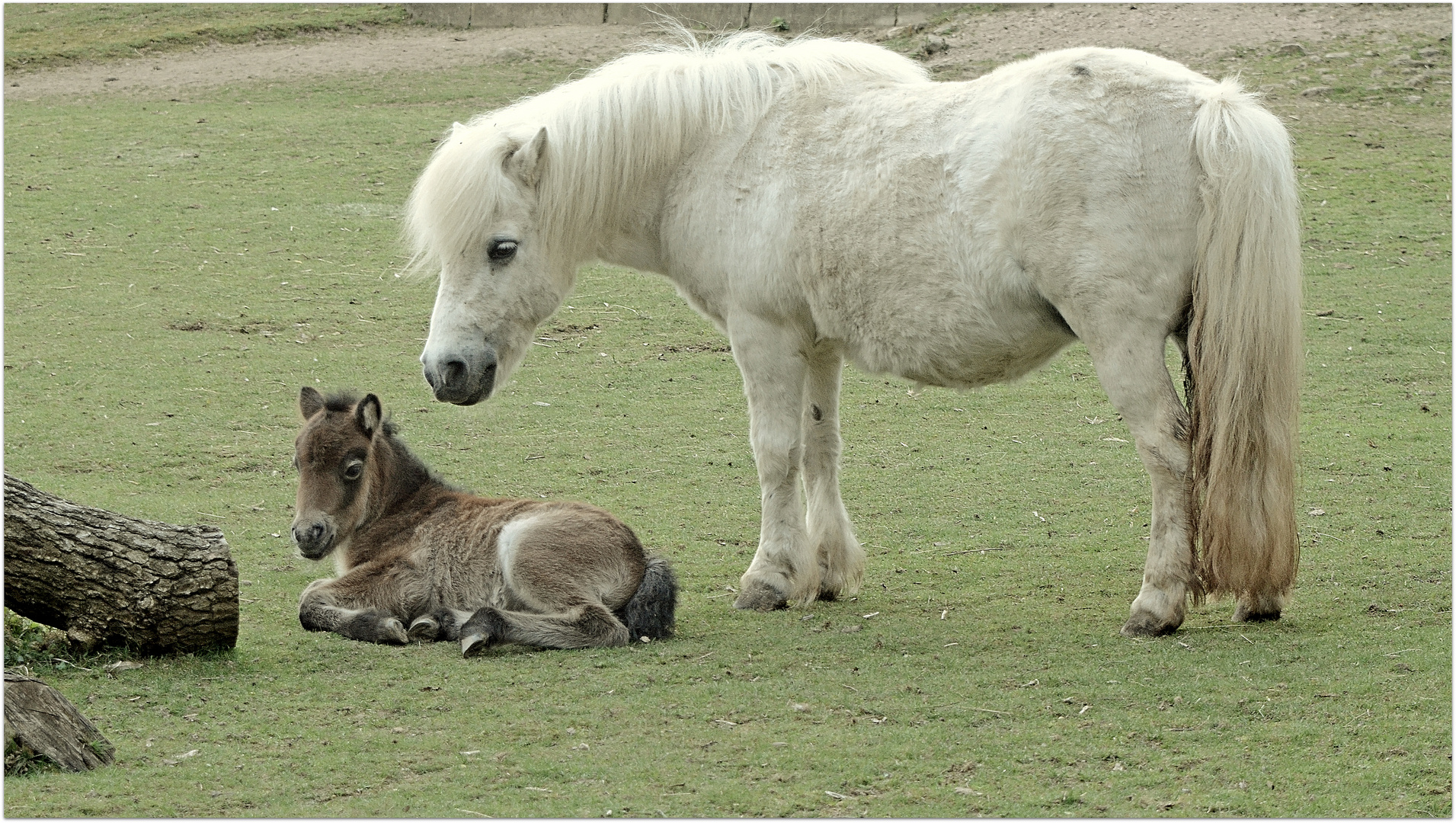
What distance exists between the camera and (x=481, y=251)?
5.99 meters

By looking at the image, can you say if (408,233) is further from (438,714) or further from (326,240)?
(326,240)

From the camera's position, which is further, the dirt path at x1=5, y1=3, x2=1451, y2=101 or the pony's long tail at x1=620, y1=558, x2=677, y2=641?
the dirt path at x1=5, y1=3, x2=1451, y2=101

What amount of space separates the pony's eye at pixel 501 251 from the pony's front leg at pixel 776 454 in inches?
39.7

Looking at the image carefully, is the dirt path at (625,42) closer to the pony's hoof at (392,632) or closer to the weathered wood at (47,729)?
the pony's hoof at (392,632)

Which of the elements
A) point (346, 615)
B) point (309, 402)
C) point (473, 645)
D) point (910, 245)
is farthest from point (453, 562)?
point (910, 245)

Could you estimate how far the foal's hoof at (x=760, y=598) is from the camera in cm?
607

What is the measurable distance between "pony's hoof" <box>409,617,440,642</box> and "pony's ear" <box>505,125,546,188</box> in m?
1.92

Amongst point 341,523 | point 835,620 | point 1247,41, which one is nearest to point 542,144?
point 341,523

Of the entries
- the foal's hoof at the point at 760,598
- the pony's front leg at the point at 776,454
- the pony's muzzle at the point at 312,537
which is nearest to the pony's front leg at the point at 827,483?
the pony's front leg at the point at 776,454

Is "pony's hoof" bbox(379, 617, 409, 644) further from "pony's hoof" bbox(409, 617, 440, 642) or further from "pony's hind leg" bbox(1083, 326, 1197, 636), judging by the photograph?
"pony's hind leg" bbox(1083, 326, 1197, 636)

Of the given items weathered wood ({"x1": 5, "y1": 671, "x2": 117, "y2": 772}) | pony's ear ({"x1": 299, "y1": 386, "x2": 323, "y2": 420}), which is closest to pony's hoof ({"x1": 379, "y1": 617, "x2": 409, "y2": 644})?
pony's ear ({"x1": 299, "y1": 386, "x2": 323, "y2": 420})

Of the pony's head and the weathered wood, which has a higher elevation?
the pony's head

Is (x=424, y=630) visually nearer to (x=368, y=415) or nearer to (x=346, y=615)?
(x=346, y=615)

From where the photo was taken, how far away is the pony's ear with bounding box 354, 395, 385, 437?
5883mm
